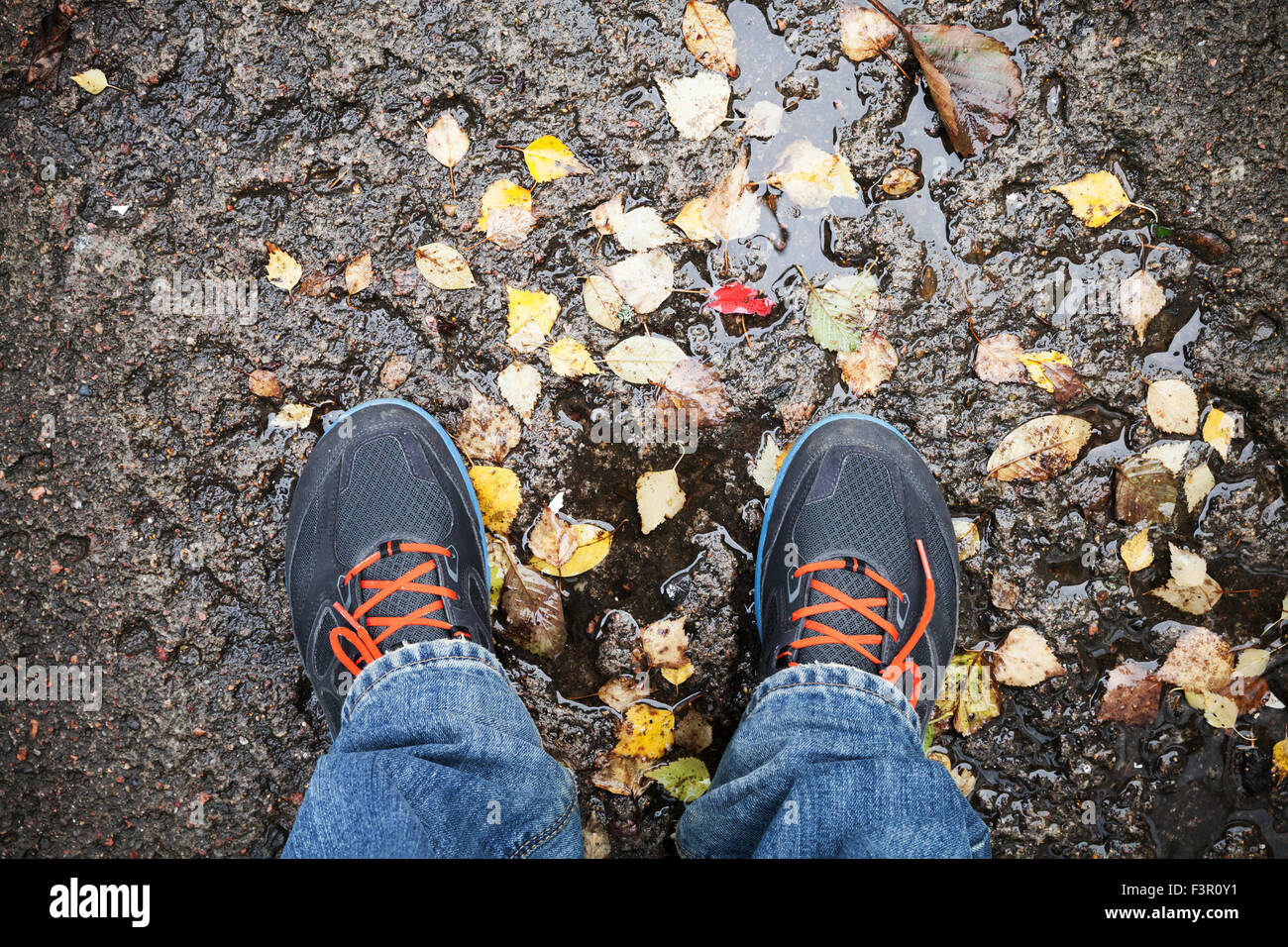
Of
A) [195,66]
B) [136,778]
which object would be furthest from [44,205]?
[136,778]

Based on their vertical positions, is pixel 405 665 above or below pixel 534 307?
below

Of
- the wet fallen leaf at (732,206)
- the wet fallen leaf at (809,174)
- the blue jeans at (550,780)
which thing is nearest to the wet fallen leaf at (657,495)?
the blue jeans at (550,780)

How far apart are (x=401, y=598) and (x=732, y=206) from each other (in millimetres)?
1090

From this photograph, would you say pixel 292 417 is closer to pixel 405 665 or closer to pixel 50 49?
pixel 405 665

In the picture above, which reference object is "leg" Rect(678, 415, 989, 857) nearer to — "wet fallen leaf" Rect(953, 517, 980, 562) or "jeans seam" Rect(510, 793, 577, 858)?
"wet fallen leaf" Rect(953, 517, 980, 562)

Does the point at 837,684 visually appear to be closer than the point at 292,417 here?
Yes

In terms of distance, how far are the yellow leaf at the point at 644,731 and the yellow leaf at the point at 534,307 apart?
85 centimetres

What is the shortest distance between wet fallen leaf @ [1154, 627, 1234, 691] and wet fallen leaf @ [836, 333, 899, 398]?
34.0 inches

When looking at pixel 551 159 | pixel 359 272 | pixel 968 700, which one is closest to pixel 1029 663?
pixel 968 700

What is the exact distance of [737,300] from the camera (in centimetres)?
157

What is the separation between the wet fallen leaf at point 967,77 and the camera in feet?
5.01

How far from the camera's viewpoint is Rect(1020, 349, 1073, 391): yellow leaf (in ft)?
5.16
